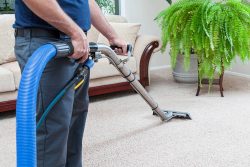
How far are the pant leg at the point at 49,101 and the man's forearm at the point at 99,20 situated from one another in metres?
0.42

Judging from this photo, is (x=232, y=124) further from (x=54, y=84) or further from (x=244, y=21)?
(x=54, y=84)

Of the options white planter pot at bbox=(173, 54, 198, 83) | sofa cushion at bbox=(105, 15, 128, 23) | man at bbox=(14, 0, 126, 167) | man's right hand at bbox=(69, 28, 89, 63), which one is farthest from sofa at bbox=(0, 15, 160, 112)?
man's right hand at bbox=(69, 28, 89, 63)

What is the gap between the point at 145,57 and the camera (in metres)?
3.21

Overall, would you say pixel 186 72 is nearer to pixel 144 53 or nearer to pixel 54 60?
pixel 144 53

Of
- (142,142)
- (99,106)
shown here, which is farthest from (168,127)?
(99,106)

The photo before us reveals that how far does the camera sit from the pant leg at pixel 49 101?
1078mm

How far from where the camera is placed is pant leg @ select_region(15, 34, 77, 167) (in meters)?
1.08

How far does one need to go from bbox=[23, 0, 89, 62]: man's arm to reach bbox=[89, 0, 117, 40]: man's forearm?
463 mm

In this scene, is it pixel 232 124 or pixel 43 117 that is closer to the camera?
pixel 43 117

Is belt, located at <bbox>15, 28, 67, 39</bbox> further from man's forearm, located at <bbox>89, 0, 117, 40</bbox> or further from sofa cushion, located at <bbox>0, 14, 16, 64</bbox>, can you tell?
sofa cushion, located at <bbox>0, 14, 16, 64</bbox>

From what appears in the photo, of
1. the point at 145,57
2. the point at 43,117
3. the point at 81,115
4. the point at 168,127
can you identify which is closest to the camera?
the point at 43,117

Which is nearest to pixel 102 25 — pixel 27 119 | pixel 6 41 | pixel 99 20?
pixel 99 20

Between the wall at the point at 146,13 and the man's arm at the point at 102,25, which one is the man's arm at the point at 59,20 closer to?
the man's arm at the point at 102,25

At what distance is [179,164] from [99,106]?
4.26ft
